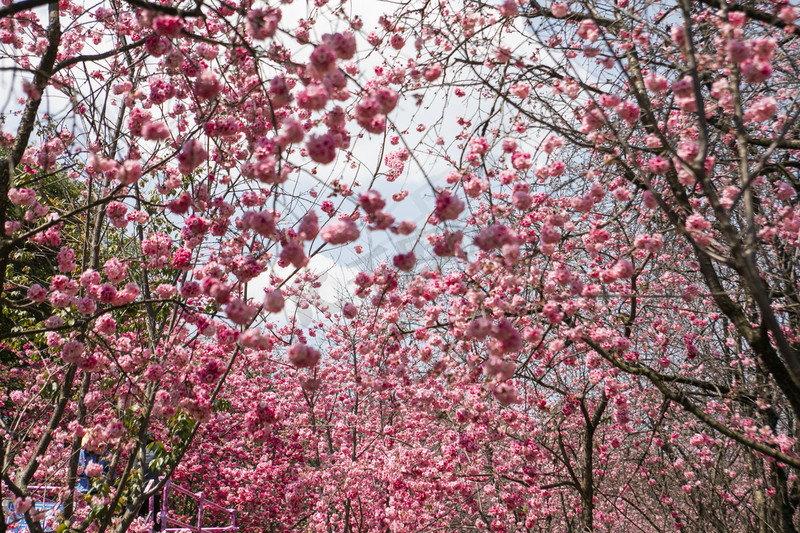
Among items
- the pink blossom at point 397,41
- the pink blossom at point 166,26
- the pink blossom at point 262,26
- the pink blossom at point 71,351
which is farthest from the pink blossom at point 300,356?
A: the pink blossom at point 397,41

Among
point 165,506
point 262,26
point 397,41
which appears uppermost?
point 397,41

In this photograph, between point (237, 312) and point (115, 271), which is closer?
point (237, 312)

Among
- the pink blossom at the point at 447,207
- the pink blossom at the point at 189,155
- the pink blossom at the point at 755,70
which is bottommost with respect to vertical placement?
the pink blossom at the point at 447,207

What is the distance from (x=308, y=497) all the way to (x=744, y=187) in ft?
27.4

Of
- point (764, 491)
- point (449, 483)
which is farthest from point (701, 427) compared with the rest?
point (449, 483)

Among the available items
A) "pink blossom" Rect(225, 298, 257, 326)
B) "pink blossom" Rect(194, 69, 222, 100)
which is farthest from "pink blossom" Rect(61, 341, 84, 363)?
"pink blossom" Rect(194, 69, 222, 100)

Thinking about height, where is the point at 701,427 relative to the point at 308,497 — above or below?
above

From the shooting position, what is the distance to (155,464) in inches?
129

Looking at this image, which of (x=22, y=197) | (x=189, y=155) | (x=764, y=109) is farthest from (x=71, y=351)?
(x=764, y=109)

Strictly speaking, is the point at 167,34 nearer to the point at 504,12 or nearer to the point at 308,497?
the point at 504,12

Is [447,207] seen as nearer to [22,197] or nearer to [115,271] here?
[115,271]

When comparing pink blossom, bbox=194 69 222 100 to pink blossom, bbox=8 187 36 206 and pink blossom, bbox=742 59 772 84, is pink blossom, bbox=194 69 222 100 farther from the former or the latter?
pink blossom, bbox=742 59 772 84

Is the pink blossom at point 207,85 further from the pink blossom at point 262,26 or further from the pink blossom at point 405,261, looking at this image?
the pink blossom at point 405,261

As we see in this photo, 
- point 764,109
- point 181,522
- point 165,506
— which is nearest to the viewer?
point 764,109
